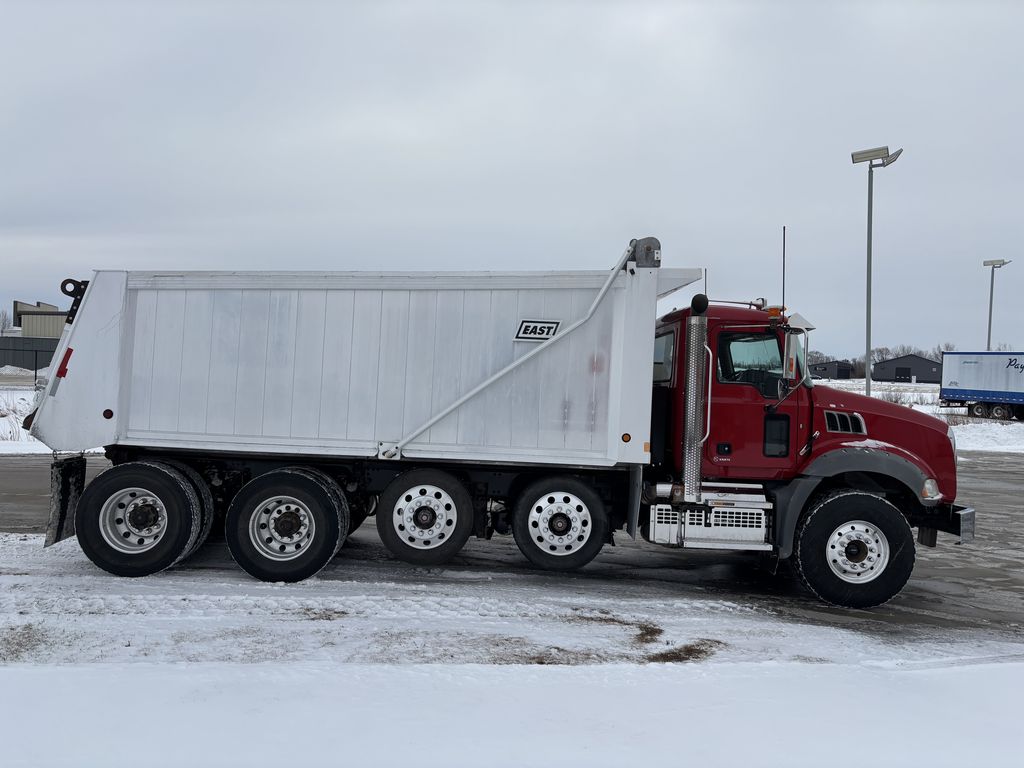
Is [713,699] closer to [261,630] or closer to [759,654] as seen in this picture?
[759,654]

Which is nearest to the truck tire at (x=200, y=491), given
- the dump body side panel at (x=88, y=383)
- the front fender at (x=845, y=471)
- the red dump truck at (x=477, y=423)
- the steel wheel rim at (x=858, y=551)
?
the red dump truck at (x=477, y=423)

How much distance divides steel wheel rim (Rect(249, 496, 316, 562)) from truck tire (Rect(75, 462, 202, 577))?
0.65 m

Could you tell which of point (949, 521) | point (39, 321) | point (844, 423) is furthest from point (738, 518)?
point (39, 321)

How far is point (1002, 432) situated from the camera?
92.5 feet

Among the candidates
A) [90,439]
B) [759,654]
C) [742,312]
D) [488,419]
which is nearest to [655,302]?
[742,312]

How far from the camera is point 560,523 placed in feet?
22.8

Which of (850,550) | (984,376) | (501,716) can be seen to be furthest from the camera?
(984,376)

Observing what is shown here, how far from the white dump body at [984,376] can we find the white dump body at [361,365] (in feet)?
125

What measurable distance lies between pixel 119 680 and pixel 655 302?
5.06m

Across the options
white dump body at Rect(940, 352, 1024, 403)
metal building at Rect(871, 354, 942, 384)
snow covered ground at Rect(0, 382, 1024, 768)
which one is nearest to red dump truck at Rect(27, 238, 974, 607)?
snow covered ground at Rect(0, 382, 1024, 768)

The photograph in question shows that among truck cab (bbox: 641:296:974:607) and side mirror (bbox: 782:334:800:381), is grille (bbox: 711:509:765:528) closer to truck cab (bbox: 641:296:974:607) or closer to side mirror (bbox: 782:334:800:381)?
truck cab (bbox: 641:296:974:607)

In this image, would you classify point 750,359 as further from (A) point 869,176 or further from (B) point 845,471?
(A) point 869,176

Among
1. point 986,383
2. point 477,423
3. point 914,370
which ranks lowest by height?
point 477,423

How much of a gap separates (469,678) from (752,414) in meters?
3.82
